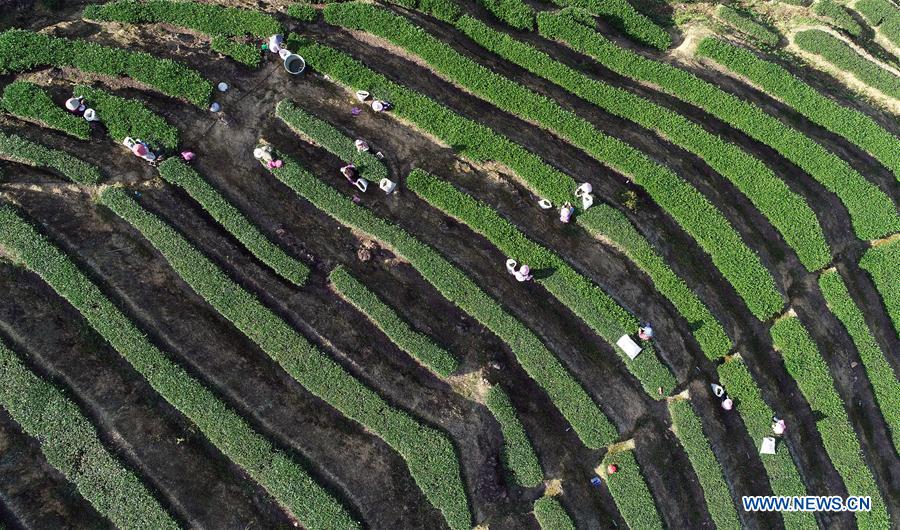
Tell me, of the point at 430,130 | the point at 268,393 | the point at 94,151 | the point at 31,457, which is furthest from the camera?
the point at 430,130

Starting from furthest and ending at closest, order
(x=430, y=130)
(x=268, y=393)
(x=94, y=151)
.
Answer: (x=430, y=130) < (x=94, y=151) < (x=268, y=393)

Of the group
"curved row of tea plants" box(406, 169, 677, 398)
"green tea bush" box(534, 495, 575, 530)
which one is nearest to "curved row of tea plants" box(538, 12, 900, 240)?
"curved row of tea plants" box(406, 169, 677, 398)

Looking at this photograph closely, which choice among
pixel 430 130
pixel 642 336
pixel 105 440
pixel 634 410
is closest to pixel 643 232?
pixel 642 336

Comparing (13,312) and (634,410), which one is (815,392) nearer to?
(634,410)

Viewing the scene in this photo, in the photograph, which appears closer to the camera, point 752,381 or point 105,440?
point 105,440

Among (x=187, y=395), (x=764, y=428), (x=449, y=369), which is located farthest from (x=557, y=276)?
(x=187, y=395)

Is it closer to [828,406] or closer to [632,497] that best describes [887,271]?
[828,406]

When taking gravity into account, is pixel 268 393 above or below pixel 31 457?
above
